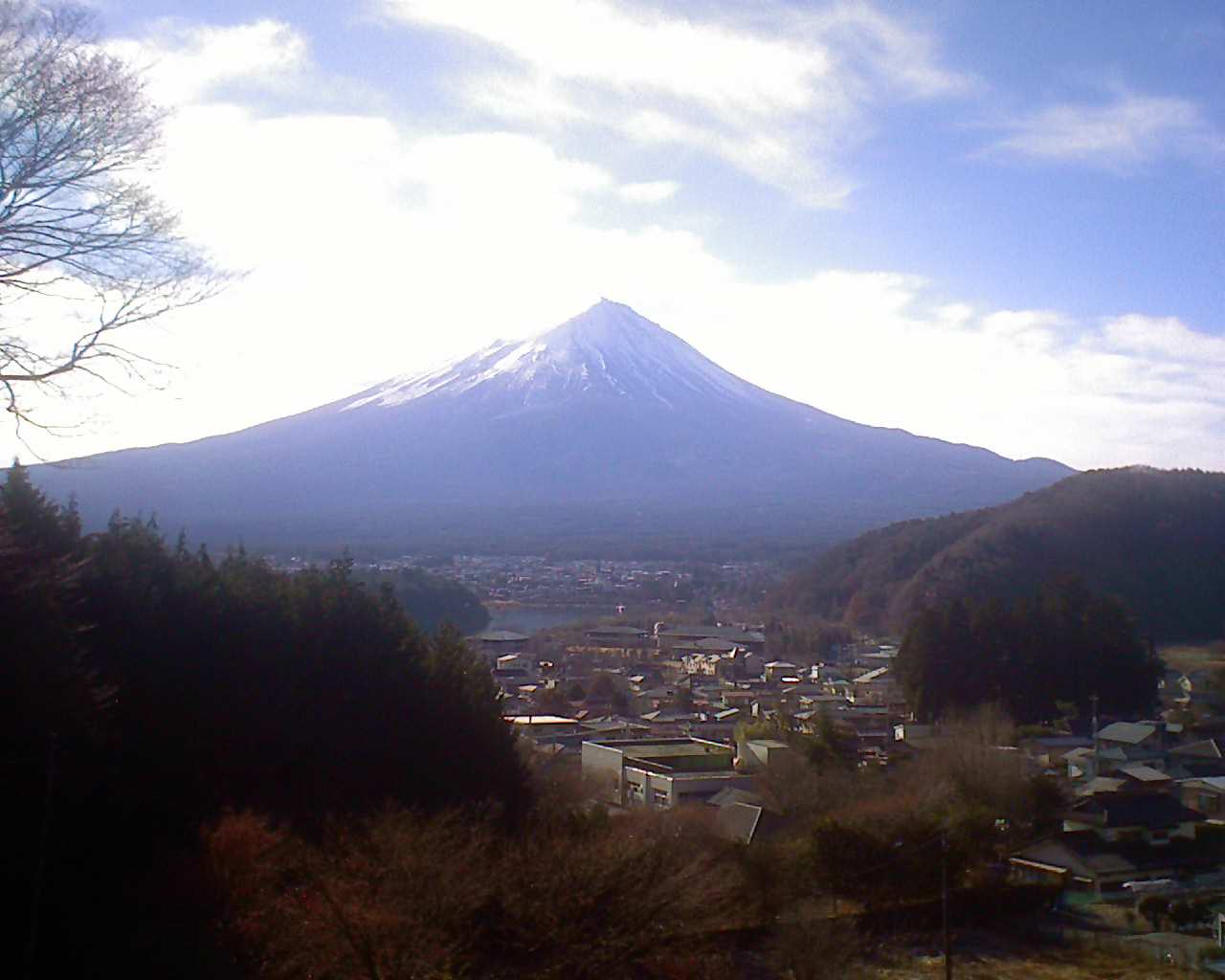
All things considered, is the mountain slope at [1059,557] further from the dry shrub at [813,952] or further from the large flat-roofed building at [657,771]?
the dry shrub at [813,952]

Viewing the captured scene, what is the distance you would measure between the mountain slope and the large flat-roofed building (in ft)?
44.3

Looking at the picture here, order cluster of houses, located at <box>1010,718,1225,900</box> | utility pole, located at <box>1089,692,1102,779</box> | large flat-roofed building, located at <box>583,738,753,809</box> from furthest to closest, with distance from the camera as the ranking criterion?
utility pole, located at <box>1089,692,1102,779</box> < large flat-roofed building, located at <box>583,738,753,809</box> < cluster of houses, located at <box>1010,718,1225,900</box>

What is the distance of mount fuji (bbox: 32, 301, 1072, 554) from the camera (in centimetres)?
4159

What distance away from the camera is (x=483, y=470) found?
59.3 metres

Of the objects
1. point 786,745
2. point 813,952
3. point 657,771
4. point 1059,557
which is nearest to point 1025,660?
point 786,745

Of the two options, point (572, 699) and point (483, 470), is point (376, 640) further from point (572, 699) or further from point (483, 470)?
point (483, 470)

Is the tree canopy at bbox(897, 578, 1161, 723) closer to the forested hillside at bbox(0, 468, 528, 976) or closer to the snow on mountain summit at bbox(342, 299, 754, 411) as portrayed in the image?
the forested hillside at bbox(0, 468, 528, 976)

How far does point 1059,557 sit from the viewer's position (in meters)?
27.4

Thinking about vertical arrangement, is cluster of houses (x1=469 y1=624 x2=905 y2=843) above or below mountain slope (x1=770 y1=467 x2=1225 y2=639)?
below

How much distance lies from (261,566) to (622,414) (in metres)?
61.6

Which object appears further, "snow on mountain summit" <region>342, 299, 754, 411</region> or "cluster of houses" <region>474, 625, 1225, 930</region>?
"snow on mountain summit" <region>342, 299, 754, 411</region>

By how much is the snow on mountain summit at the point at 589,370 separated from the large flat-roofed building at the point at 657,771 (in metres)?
54.9

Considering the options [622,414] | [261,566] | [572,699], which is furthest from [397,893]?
[622,414]

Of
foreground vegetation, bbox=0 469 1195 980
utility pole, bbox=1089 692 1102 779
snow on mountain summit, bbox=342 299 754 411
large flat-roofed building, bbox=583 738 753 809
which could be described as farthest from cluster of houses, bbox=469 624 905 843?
snow on mountain summit, bbox=342 299 754 411
